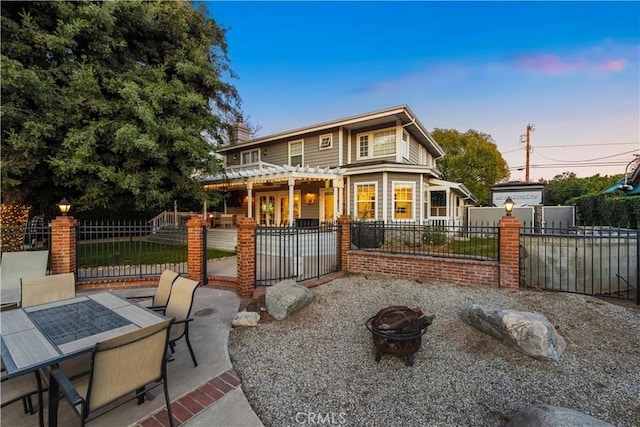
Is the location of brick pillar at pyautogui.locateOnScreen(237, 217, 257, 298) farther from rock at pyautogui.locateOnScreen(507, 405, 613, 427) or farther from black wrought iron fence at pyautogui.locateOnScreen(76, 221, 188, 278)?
rock at pyautogui.locateOnScreen(507, 405, 613, 427)

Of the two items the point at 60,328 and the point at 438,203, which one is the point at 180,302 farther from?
the point at 438,203

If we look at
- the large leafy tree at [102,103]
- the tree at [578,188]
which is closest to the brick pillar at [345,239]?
the large leafy tree at [102,103]

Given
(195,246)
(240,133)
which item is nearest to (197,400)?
(195,246)

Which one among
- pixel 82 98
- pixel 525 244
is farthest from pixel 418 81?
pixel 82 98

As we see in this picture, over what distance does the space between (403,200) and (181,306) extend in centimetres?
1115

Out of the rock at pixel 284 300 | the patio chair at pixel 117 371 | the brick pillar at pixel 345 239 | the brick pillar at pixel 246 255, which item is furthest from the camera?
the brick pillar at pixel 345 239

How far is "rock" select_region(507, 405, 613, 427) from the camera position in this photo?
6.36 feet

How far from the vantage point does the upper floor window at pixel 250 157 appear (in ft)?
58.0

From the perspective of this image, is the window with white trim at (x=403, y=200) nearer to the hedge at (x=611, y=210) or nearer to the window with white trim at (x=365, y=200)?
the window with white trim at (x=365, y=200)

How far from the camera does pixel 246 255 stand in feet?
19.1

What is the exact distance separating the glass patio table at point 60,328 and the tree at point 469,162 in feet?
93.9

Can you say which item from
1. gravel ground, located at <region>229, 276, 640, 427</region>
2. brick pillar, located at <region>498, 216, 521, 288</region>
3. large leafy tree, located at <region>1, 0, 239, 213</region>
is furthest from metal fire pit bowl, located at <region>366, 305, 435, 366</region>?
large leafy tree, located at <region>1, 0, 239, 213</region>

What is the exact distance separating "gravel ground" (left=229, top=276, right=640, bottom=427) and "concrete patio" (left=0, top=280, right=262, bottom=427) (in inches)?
6.5

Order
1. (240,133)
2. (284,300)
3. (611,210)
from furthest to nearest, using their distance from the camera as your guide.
Answer: (240,133) → (611,210) → (284,300)
